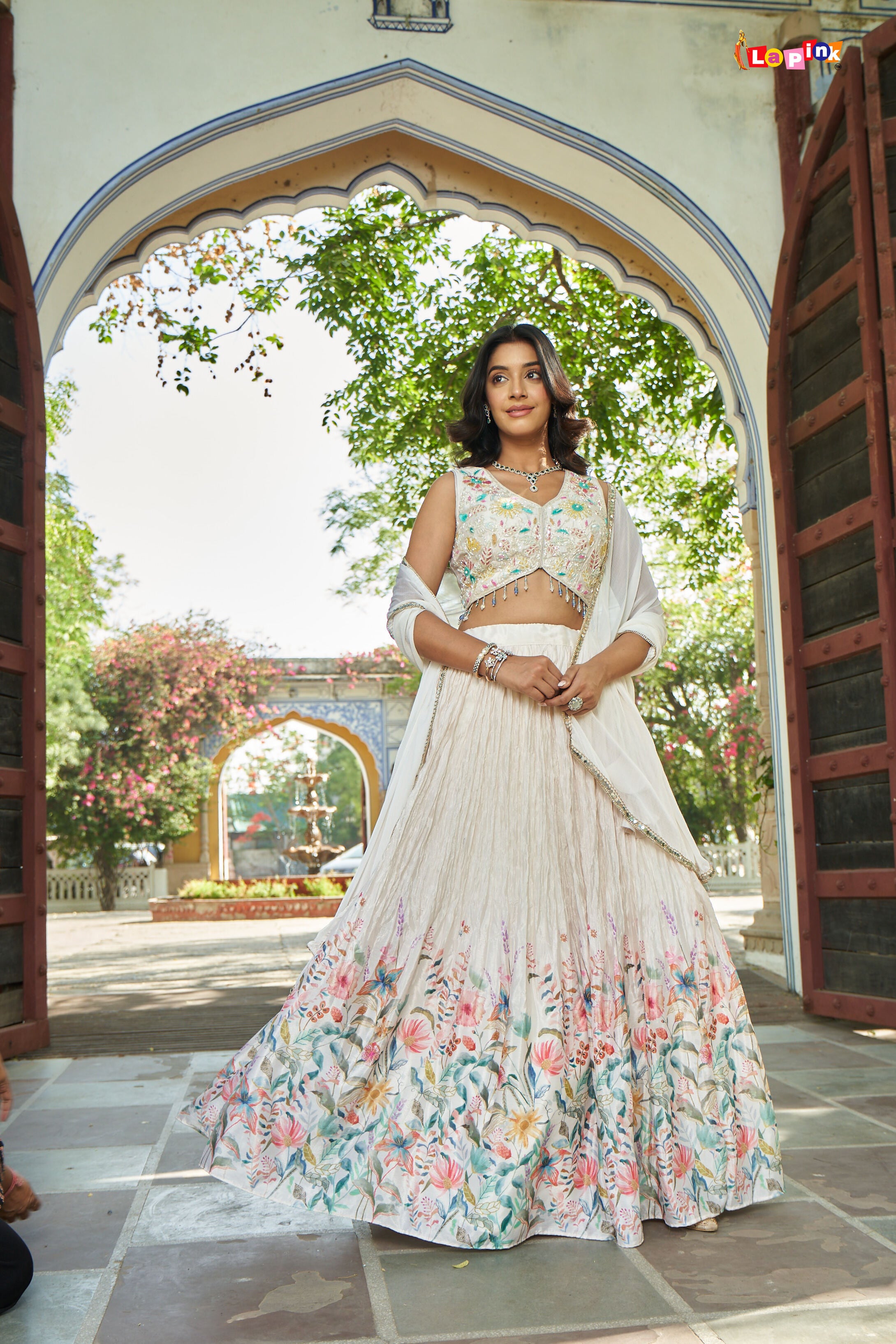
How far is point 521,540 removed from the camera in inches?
87.4

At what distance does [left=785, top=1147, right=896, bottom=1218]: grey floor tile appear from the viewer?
79.6 inches

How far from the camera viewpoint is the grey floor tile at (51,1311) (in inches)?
60.6

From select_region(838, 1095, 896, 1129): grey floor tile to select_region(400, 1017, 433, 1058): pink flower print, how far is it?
1312mm

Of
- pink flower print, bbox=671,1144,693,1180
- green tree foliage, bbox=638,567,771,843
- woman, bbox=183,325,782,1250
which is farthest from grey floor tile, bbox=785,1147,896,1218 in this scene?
green tree foliage, bbox=638,567,771,843

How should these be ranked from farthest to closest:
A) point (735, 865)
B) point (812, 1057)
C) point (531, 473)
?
point (735, 865) < point (812, 1057) < point (531, 473)

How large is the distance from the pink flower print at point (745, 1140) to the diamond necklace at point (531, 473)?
1.26 m

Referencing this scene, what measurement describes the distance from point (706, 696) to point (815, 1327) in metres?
17.0

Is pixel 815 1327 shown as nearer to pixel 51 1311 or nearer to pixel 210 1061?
pixel 51 1311

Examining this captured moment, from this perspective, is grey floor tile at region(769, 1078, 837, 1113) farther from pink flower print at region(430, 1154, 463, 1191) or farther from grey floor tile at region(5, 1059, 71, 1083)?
grey floor tile at region(5, 1059, 71, 1083)

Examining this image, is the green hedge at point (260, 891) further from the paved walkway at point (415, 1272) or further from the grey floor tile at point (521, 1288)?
the grey floor tile at point (521, 1288)

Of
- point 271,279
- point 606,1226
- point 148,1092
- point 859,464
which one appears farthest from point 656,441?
point 606,1226

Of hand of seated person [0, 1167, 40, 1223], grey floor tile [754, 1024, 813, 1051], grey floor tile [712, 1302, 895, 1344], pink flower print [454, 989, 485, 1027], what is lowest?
grey floor tile [754, 1024, 813, 1051]

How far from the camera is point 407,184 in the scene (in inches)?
197

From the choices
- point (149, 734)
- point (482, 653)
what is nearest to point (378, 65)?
point (482, 653)
